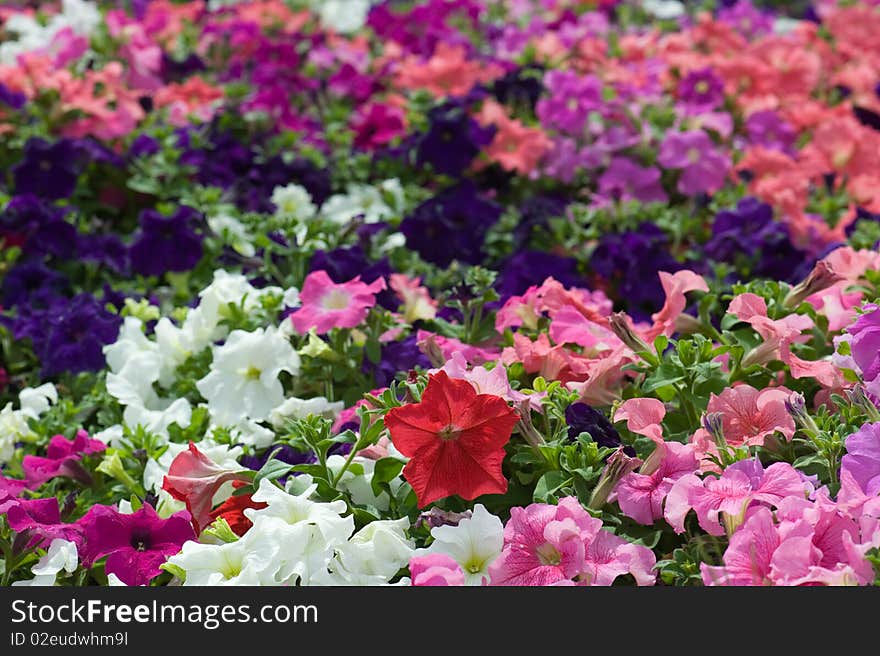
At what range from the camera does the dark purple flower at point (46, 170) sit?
365cm

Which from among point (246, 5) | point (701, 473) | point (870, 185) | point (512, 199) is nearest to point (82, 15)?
point (246, 5)

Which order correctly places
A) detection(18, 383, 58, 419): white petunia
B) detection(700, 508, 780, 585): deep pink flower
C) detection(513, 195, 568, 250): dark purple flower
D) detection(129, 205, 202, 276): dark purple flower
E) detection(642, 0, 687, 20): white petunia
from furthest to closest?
detection(642, 0, 687, 20): white petunia → detection(513, 195, 568, 250): dark purple flower → detection(129, 205, 202, 276): dark purple flower → detection(18, 383, 58, 419): white petunia → detection(700, 508, 780, 585): deep pink flower

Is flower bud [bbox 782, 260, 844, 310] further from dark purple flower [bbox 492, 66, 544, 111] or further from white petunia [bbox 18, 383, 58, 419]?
dark purple flower [bbox 492, 66, 544, 111]

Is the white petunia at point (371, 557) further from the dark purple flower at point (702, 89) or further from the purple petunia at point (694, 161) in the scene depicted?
the dark purple flower at point (702, 89)

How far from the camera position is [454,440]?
191cm

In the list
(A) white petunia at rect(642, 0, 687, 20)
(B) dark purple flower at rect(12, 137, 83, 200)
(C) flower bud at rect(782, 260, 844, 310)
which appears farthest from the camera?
(A) white petunia at rect(642, 0, 687, 20)

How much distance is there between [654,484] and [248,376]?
945 mm

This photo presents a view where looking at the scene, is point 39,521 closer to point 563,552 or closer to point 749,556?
point 563,552

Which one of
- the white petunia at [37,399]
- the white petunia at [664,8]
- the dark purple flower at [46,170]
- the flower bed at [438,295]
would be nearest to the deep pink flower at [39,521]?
the flower bed at [438,295]

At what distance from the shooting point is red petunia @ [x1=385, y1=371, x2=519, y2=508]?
1884 millimetres

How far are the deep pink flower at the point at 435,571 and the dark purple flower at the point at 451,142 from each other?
2.16m

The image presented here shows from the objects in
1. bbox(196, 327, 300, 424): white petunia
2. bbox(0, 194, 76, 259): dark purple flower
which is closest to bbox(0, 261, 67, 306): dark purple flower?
bbox(0, 194, 76, 259): dark purple flower


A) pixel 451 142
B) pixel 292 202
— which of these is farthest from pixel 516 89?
pixel 292 202

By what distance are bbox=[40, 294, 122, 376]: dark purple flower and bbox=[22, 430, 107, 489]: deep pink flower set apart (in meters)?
0.35
